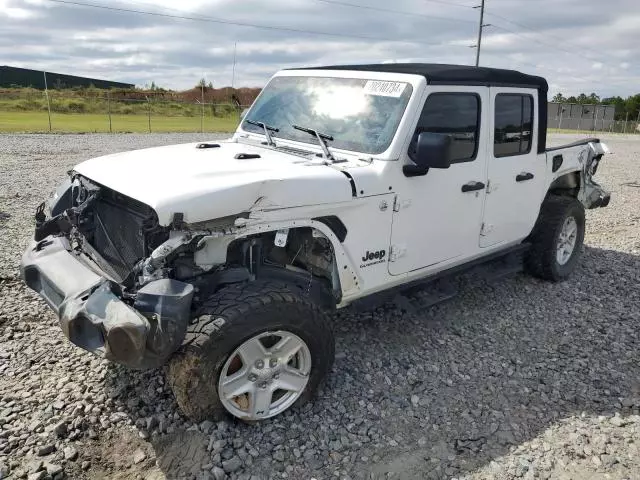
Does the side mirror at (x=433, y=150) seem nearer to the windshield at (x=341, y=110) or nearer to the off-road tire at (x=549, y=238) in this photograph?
the windshield at (x=341, y=110)

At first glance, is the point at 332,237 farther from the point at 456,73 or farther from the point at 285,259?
the point at 456,73

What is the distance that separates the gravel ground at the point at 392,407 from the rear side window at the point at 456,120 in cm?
128

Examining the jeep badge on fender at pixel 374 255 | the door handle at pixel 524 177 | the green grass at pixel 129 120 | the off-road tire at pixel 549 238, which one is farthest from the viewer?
the green grass at pixel 129 120

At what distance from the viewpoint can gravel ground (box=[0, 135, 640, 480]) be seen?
Answer: 304cm

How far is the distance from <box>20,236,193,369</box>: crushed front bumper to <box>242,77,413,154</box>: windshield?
5.70 feet

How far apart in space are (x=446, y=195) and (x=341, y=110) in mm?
1021

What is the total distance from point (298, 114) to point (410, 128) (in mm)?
1009

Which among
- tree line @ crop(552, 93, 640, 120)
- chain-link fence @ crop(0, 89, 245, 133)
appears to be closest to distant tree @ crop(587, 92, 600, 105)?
tree line @ crop(552, 93, 640, 120)

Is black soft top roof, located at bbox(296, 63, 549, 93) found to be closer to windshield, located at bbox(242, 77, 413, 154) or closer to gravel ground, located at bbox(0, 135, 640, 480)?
windshield, located at bbox(242, 77, 413, 154)

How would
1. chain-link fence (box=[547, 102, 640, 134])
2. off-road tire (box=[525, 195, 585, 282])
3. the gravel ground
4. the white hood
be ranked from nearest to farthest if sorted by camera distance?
the white hood < the gravel ground < off-road tire (box=[525, 195, 585, 282]) < chain-link fence (box=[547, 102, 640, 134])

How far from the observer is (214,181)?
3.12m

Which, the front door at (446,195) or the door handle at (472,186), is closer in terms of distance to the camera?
the front door at (446,195)

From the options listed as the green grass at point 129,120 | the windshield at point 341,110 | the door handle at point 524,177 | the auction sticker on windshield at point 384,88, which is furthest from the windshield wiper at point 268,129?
the green grass at point 129,120

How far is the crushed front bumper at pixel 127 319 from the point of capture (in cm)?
273
